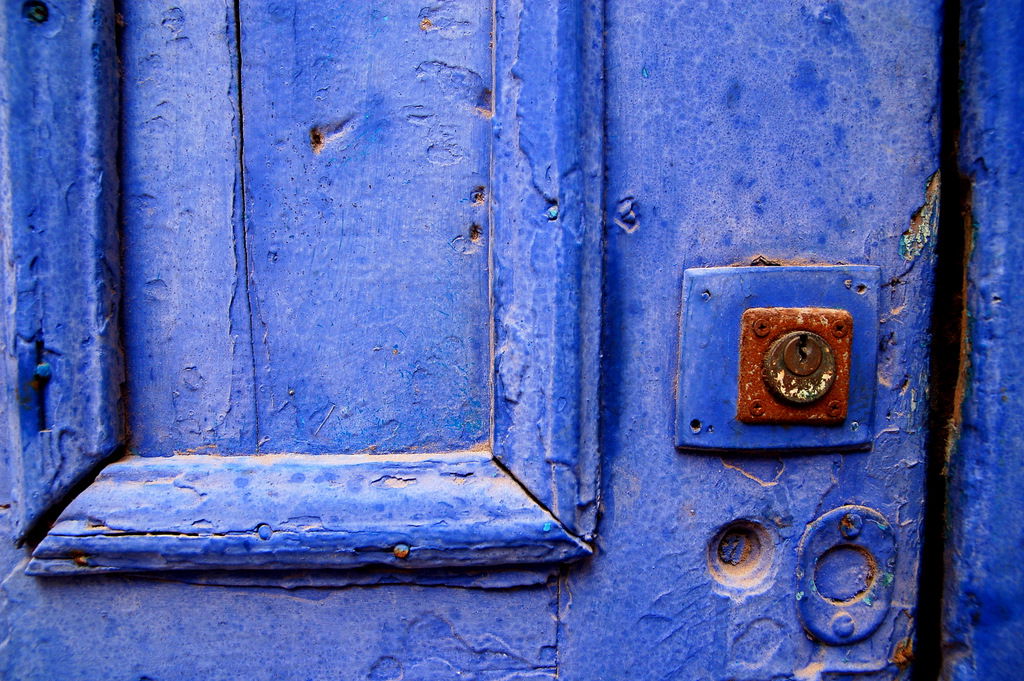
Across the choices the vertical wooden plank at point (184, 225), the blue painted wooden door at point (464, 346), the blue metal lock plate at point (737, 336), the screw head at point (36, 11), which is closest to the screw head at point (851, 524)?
the blue painted wooden door at point (464, 346)

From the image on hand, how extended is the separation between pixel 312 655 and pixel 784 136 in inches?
32.2

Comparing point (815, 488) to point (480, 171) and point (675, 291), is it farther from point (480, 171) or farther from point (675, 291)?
point (480, 171)

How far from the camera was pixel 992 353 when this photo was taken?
2.22ft

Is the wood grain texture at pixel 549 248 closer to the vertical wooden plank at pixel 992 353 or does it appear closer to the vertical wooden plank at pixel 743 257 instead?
the vertical wooden plank at pixel 743 257

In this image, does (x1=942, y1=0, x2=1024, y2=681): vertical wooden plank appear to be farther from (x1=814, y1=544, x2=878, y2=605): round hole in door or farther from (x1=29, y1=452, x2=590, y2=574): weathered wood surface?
(x1=29, y1=452, x2=590, y2=574): weathered wood surface

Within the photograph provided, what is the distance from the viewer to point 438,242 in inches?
27.6

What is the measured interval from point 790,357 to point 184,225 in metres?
0.71

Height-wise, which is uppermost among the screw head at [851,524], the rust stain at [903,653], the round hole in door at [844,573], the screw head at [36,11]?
→ the screw head at [36,11]

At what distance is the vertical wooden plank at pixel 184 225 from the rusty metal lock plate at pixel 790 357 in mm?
578

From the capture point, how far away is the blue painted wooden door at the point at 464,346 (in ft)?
2.19

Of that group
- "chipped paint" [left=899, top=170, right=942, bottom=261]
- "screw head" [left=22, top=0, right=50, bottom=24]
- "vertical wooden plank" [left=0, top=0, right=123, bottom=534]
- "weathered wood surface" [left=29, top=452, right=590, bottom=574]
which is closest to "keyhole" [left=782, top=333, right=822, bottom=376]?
"chipped paint" [left=899, top=170, right=942, bottom=261]

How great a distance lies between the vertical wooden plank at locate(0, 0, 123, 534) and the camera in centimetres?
64

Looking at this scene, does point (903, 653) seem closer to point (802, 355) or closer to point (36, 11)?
point (802, 355)

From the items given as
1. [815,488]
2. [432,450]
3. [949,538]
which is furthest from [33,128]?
[949,538]
